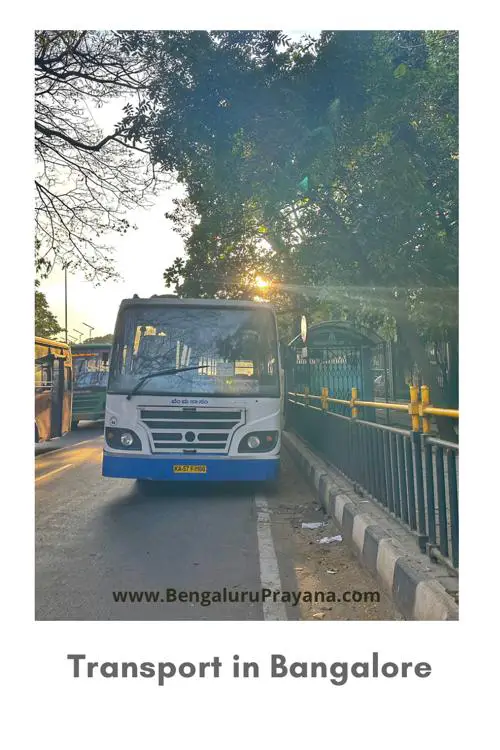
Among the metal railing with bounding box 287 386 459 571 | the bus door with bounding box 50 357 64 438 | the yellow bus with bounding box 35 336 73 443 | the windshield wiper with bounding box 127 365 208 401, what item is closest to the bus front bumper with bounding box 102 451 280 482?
the windshield wiper with bounding box 127 365 208 401

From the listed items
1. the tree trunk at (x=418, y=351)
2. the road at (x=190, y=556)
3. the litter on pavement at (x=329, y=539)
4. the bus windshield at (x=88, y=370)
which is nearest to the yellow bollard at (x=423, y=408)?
the road at (x=190, y=556)

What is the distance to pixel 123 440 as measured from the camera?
25.8 ft

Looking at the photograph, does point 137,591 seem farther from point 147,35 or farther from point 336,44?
point 336,44

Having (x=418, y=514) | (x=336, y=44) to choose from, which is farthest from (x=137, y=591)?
(x=336, y=44)

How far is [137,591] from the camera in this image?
4.35 m

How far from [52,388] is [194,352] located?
23.8 feet

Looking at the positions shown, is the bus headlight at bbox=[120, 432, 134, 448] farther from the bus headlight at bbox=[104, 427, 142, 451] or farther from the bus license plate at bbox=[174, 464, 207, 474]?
the bus license plate at bbox=[174, 464, 207, 474]

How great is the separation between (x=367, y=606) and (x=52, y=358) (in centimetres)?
1147

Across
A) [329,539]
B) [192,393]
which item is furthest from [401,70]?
[329,539]

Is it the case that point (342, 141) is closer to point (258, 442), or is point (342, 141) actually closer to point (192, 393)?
point (192, 393)

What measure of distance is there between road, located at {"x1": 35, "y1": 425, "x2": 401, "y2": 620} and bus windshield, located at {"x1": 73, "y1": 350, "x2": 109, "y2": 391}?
1273cm

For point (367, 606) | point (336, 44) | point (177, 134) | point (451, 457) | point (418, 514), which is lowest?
point (367, 606)

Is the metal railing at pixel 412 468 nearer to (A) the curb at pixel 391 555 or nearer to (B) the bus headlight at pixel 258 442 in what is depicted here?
(A) the curb at pixel 391 555

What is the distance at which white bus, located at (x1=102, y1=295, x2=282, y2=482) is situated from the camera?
783 centimetres
